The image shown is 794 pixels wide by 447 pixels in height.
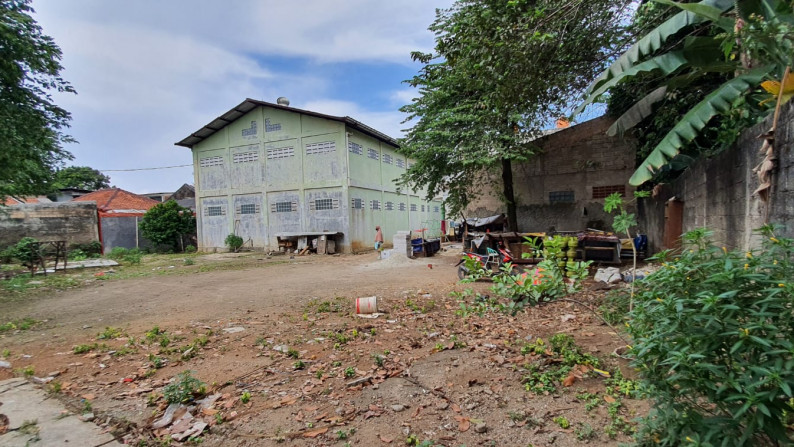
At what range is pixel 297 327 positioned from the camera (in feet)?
17.5

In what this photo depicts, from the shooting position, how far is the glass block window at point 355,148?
1789cm

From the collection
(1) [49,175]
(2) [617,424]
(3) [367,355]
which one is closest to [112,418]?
(3) [367,355]

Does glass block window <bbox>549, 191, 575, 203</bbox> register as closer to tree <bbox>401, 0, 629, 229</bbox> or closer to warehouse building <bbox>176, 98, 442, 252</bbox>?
tree <bbox>401, 0, 629, 229</bbox>

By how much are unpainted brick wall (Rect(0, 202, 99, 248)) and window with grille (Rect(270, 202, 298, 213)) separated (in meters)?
9.67

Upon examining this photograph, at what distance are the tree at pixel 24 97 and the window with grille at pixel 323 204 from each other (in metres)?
10.6

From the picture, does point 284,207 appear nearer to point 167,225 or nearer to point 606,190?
point 167,225

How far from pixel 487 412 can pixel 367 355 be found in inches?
67.1

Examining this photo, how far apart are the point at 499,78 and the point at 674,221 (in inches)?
187

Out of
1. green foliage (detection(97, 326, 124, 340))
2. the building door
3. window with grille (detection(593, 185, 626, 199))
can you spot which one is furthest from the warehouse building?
the building door

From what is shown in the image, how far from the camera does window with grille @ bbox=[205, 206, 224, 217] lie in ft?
66.1

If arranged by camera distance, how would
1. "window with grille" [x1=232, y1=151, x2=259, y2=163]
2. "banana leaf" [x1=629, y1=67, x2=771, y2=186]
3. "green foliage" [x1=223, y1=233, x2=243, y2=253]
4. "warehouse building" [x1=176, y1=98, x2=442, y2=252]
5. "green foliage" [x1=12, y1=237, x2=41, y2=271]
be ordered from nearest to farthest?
"banana leaf" [x1=629, y1=67, x2=771, y2=186], "green foliage" [x1=12, y1=237, x2=41, y2=271], "warehouse building" [x1=176, y1=98, x2=442, y2=252], "green foliage" [x1=223, y1=233, x2=243, y2=253], "window with grille" [x1=232, y1=151, x2=259, y2=163]

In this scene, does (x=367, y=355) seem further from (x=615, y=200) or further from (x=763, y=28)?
(x=763, y=28)

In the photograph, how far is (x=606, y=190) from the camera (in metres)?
12.0

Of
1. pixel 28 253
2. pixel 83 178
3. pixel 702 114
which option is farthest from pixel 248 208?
pixel 83 178
